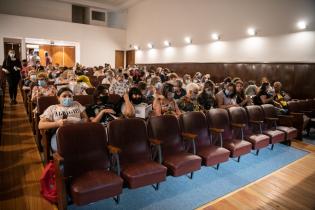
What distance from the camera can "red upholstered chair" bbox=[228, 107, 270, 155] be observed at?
3576 millimetres

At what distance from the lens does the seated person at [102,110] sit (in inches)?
116

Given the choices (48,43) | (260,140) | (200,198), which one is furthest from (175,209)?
(48,43)

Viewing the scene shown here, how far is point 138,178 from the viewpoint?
2242 millimetres


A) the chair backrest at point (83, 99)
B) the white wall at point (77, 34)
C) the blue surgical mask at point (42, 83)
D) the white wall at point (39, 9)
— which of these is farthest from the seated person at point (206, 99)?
the white wall at point (39, 9)

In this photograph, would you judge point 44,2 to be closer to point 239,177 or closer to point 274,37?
point 274,37

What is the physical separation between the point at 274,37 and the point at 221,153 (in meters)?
6.01

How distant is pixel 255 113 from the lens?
13.5ft

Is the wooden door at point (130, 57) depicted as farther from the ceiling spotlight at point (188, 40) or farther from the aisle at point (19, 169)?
the aisle at point (19, 169)

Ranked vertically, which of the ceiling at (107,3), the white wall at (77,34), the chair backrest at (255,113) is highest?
the ceiling at (107,3)

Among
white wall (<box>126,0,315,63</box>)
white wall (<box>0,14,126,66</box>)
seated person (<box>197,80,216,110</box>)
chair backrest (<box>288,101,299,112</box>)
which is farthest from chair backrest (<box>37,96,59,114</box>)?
white wall (<box>0,14,126,66</box>)

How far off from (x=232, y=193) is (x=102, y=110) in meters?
1.83

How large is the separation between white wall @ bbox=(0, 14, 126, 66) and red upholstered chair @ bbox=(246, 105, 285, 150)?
475 inches

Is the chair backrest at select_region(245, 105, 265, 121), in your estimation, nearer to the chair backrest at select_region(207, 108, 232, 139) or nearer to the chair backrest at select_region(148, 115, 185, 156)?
the chair backrest at select_region(207, 108, 232, 139)

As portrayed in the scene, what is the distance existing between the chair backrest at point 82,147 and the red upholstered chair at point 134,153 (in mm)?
138
